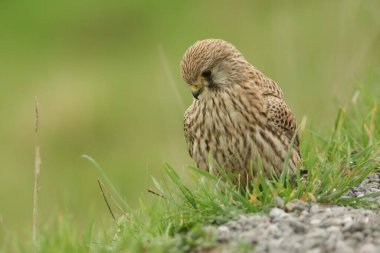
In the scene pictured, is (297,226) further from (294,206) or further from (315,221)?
(294,206)

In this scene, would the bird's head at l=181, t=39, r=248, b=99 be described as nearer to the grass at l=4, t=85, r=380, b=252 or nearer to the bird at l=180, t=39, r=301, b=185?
the bird at l=180, t=39, r=301, b=185

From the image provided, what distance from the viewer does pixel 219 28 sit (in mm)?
18141

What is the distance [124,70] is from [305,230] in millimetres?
12689

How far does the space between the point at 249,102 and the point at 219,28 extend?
412 inches

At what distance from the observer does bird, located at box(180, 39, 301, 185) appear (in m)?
7.61

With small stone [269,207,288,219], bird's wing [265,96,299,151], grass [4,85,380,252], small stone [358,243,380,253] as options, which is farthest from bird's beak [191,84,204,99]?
small stone [358,243,380,253]

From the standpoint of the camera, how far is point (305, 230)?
232 inches

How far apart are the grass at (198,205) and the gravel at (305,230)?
0.09m

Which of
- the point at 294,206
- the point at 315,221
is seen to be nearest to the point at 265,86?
the point at 294,206

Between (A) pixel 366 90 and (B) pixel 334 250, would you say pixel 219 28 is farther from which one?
(B) pixel 334 250

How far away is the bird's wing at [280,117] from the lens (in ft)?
25.5

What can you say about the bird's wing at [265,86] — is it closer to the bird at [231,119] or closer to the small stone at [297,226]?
the bird at [231,119]

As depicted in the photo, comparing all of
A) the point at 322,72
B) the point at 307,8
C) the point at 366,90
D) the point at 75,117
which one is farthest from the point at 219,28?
the point at 366,90

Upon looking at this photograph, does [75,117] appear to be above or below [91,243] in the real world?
below
